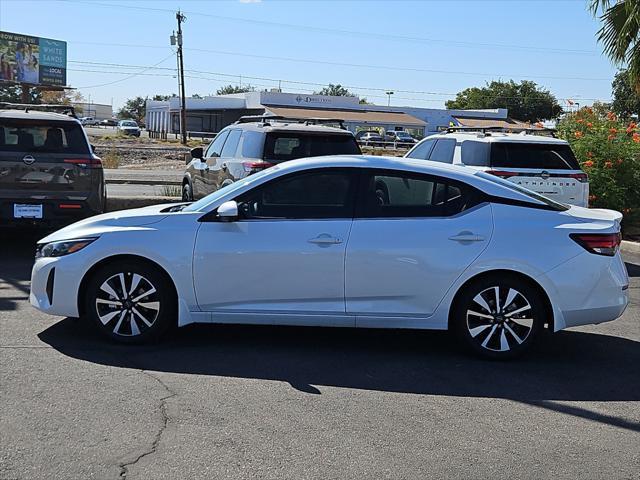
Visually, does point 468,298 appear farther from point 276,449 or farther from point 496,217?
point 276,449

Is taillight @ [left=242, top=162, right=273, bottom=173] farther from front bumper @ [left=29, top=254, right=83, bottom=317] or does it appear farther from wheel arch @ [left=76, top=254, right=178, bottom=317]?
front bumper @ [left=29, top=254, right=83, bottom=317]

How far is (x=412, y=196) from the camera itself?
21.9 ft

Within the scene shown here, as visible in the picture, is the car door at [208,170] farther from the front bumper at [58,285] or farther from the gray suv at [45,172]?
the front bumper at [58,285]

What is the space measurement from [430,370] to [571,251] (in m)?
1.51

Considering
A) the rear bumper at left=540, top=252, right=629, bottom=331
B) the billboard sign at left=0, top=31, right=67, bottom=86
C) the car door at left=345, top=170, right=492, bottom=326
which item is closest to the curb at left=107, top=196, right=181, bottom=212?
the car door at left=345, top=170, right=492, bottom=326

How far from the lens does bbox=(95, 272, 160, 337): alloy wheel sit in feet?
21.5

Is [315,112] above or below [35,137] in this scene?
above

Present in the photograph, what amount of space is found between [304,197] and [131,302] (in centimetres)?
168

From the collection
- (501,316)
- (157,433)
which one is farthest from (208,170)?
(157,433)

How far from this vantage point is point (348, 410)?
209 inches

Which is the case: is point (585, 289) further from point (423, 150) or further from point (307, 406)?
point (423, 150)

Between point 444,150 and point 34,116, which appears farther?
point 444,150

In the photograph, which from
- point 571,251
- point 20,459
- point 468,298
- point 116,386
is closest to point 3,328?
point 116,386

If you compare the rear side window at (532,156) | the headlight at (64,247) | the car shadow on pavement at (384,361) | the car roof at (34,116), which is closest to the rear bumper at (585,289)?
the car shadow on pavement at (384,361)
